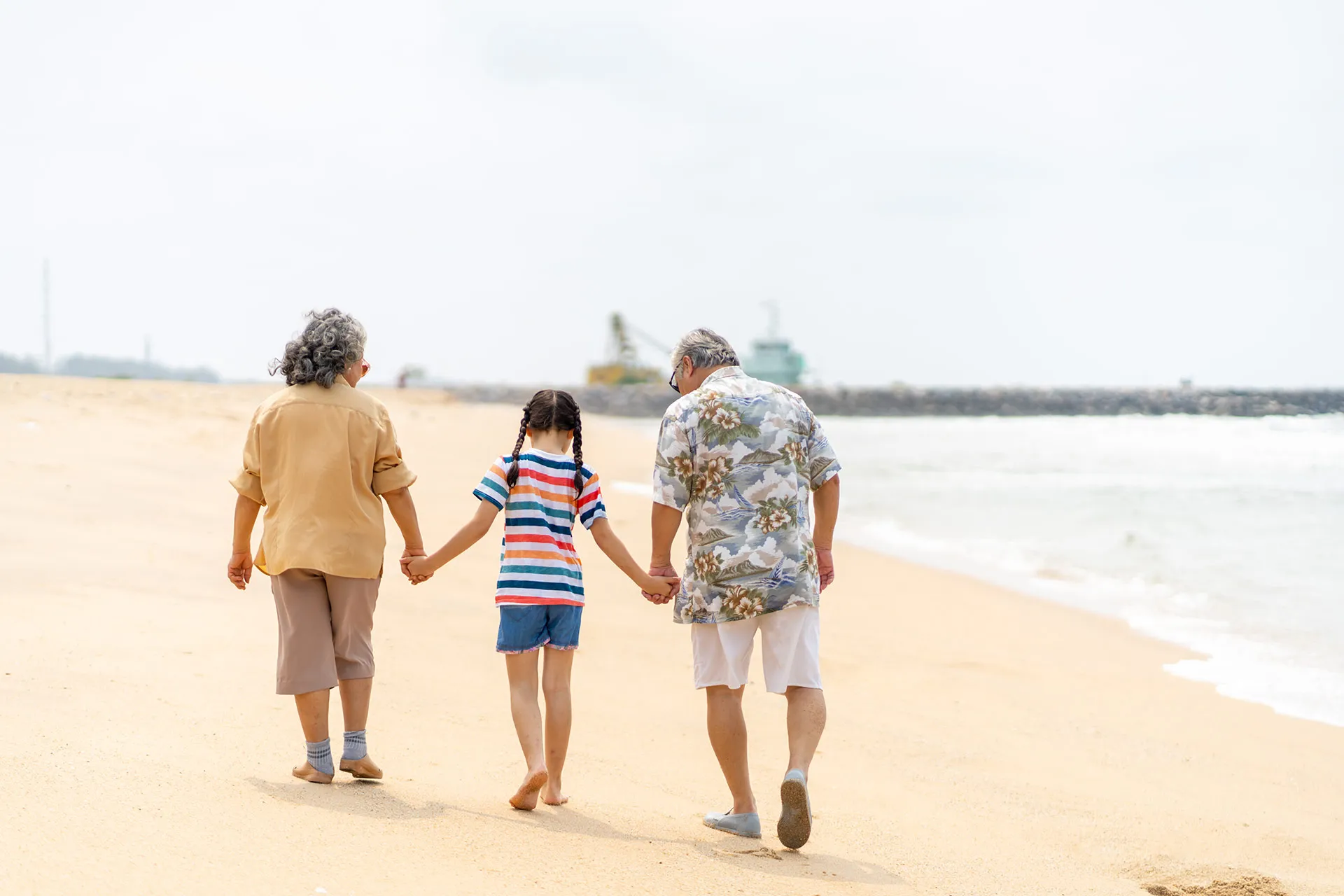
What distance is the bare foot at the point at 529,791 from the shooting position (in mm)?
3600

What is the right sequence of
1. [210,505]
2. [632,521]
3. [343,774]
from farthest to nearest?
[632,521] → [210,505] → [343,774]

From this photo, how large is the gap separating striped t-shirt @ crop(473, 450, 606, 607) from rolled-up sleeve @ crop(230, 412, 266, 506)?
0.71m

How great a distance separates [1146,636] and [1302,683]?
4.59 feet

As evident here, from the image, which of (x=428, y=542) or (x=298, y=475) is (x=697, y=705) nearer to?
(x=298, y=475)

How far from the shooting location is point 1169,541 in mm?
15016

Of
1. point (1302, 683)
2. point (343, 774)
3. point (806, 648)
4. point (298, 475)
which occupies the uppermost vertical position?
point (298, 475)

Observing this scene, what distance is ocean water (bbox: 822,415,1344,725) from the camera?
8242 mm

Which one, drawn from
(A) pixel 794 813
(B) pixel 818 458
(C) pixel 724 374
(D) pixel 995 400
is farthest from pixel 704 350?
(D) pixel 995 400

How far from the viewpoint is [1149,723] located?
5984mm

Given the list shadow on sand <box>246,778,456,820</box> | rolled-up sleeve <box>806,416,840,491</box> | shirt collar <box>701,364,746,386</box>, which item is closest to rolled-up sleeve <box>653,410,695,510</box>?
shirt collar <box>701,364,746,386</box>

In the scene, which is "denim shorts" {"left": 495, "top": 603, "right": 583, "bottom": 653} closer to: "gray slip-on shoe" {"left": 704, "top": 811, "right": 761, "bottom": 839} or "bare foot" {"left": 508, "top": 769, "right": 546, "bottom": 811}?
"bare foot" {"left": 508, "top": 769, "right": 546, "bottom": 811}

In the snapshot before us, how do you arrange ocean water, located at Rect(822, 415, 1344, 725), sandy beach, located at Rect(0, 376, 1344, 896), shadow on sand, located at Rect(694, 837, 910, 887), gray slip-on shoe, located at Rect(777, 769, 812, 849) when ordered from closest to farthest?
sandy beach, located at Rect(0, 376, 1344, 896) → shadow on sand, located at Rect(694, 837, 910, 887) → gray slip-on shoe, located at Rect(777, 769, 812, 849) → ocean water, located at Rect(822, 415, 1344, 725)

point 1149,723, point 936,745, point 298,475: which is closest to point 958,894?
point 936,745

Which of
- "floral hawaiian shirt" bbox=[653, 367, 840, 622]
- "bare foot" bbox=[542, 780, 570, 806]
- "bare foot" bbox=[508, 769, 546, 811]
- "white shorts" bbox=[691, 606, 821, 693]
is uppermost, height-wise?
"floral hawaiian shirt" bbox=[653, 367, 840, 622]
